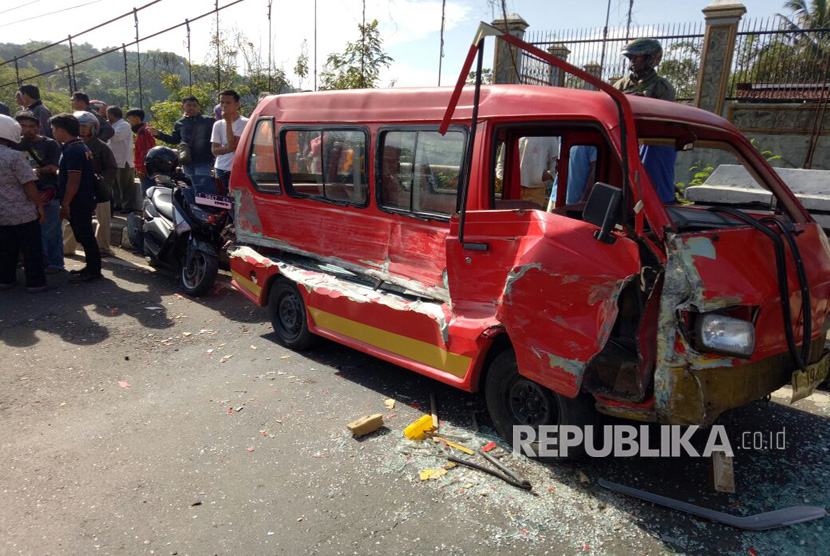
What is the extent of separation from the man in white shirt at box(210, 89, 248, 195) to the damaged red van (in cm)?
267

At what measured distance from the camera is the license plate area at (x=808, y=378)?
3.03 meters

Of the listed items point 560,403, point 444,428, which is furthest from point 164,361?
point 560,403

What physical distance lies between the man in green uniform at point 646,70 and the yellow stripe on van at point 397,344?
9.16 ft

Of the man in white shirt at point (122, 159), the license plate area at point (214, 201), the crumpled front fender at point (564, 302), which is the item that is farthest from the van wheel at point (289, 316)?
the man in white shirt at point (122, 159)

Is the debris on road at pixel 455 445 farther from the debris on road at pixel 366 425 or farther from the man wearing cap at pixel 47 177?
the man wearing cap at pixel 47 177

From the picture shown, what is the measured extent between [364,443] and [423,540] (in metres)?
0.97

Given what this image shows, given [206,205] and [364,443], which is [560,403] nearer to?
[364,443]

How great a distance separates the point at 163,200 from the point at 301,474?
5497mm

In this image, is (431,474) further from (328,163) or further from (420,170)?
(328,163)

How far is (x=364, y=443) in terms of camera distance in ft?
11.9

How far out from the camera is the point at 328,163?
15.9 feet

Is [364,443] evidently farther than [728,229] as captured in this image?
Yes

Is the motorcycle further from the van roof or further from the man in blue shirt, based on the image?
the van roof

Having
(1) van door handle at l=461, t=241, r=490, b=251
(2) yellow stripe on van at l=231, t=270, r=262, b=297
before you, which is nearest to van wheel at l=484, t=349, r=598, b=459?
(1) van door handle at l=461, t=241, r=490, b=251
